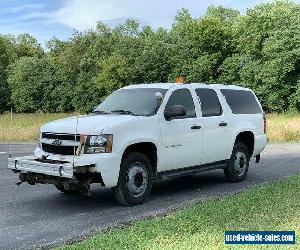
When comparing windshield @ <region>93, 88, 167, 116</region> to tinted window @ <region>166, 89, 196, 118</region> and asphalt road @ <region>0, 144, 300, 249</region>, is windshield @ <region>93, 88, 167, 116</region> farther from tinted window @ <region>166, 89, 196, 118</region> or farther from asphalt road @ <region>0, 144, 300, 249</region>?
asphalt road @ <region>0, 144, 300, 249</region>

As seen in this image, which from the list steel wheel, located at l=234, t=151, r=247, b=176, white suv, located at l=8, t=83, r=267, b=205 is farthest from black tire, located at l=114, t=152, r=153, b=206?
steel wheel, located at l=234, t=151, r=247, b=176

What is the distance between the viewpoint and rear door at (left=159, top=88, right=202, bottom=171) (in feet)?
30.9

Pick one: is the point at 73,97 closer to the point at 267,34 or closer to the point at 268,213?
the point at 267,34

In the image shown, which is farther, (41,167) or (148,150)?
(148,150)

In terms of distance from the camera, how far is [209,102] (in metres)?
10.8

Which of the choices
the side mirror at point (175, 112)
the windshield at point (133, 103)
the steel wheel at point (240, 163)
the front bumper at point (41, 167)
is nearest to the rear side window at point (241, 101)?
the steel wheel at point (240, 163)

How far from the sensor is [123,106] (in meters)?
9.79

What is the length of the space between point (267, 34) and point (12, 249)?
184 ft

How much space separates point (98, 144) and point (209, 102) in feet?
10.7

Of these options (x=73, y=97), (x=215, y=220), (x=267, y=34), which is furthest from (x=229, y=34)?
(x=215, y=220)

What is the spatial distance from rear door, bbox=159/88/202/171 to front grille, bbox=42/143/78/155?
5.45ft

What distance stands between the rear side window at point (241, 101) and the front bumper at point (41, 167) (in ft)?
15.0

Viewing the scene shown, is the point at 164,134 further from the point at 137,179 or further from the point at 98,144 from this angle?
the point at 98,144

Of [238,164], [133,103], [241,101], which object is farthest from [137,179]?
[241,101]
